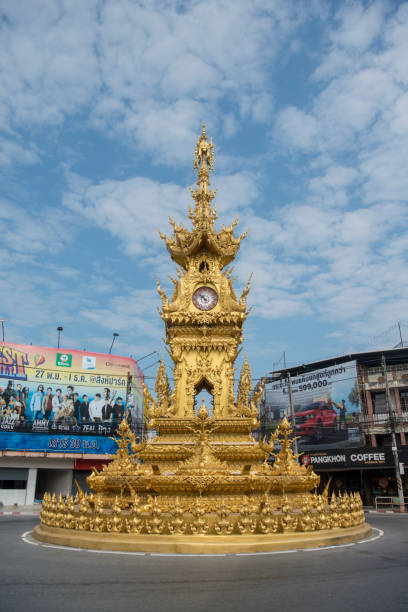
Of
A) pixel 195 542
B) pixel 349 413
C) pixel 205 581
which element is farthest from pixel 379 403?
pixel 205 581

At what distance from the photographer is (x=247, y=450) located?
55.2ft

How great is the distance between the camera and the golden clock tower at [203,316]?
63.2 feet

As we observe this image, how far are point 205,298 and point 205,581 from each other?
1389 cm

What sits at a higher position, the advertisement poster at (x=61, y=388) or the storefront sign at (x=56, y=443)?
the advertisement poster at (x=61, y=388)

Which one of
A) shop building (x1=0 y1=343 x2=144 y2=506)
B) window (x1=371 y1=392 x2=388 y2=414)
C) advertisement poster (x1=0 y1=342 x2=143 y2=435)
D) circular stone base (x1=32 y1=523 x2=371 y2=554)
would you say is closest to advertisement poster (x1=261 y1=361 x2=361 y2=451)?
window (x1=371 y1=392 x2=388 y2=414)

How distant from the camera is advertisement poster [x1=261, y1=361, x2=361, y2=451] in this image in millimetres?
45344

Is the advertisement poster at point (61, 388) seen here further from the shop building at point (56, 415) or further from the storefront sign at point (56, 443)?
the storefront sign at point (56, 443)

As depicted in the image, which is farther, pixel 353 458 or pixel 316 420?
pixel 316 420

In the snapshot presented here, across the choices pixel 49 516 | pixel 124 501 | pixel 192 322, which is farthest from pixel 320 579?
pixel 192 322

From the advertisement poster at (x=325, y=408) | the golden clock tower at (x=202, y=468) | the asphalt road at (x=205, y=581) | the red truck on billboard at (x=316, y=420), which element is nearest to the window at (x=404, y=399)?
the advertisement poster at (x=325, y=408)

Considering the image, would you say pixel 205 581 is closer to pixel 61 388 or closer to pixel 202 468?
pixel 202 468

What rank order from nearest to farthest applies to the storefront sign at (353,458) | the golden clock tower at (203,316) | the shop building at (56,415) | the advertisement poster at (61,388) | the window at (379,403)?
1. the golden clock tower at (203,316)
2. the storefront sign at (353,458)
3. the shop building at (56,415)
4. the window at (379,403)
5. the advertisement poster at (61,388)

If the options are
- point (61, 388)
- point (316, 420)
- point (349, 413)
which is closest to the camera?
point (349, 413)

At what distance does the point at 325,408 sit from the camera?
48.2m
